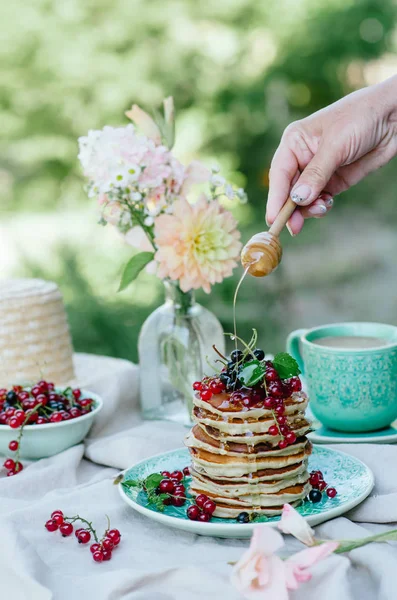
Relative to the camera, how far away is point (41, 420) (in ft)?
4.34

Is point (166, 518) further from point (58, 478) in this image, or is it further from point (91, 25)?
point (91, 25)

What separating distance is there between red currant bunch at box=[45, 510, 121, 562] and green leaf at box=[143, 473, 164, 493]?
7 centimetres

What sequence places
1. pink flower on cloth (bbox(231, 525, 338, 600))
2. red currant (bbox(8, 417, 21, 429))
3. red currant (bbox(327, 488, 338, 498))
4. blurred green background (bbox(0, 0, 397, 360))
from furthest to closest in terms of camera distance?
blurred green background (bbox(0, 0, 397, 360))
red currant (bbox(8, 417, 21, 429))
red currant (bbox(327, 488, 338, 498))
pink flower on cloth (bbox(231, 525, 338, 600))

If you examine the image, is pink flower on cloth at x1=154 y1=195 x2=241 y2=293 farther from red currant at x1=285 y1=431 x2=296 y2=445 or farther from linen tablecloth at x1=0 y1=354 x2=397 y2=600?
red currant at x1=285 y1=431 x2=296 y2=445

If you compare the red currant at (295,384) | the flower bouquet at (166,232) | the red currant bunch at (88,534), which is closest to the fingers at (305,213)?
the flower bouquet at (166,232)

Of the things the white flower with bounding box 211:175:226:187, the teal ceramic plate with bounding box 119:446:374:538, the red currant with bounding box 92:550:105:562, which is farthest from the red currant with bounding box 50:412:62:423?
the white flower with bounding box 211:175:226:187

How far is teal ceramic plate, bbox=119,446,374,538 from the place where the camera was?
0.95 metres

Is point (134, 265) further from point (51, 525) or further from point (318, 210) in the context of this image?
point (51, 525)

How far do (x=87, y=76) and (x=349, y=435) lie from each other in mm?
4201

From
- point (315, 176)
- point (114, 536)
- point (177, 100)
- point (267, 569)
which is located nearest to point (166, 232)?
point (315, 176)

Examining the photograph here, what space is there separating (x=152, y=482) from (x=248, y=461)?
0.47 feet

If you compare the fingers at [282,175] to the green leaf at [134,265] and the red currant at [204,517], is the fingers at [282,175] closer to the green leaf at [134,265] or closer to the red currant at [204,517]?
the green leaf at [134,265]

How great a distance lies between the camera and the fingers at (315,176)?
1313 millimetres

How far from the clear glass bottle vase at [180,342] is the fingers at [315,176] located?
1.08 ft
